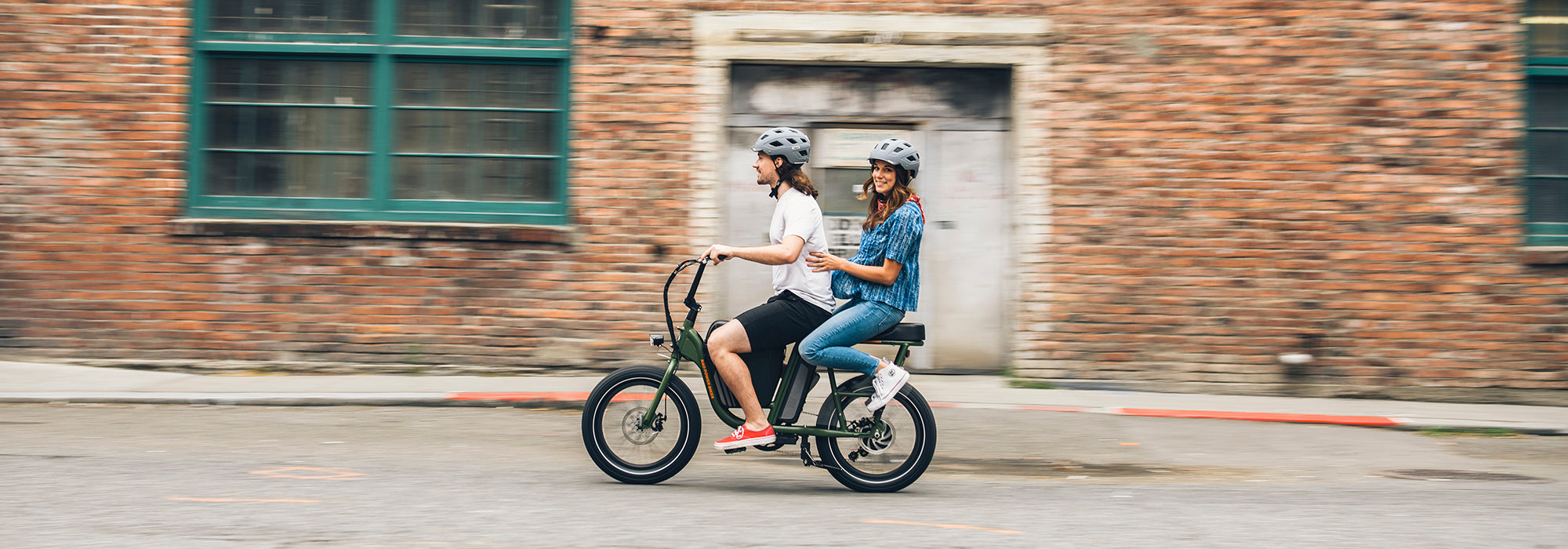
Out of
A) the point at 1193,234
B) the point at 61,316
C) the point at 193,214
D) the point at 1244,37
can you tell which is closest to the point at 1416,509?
the point at 1193,234

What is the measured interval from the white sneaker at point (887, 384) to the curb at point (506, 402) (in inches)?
119

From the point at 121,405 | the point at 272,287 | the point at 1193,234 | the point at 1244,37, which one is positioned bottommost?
the point at 121,405

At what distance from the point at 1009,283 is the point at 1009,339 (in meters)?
0.44

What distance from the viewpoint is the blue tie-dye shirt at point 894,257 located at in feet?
19.0

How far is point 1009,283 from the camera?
9.82 metres

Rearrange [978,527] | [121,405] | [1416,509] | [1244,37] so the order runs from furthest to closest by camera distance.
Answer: [1244,37] < [121,405] < [1416,509] < [978,527]

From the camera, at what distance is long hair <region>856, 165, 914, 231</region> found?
585 cm

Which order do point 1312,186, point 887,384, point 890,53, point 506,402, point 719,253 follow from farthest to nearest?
point 890,53 → point 1312,186 → point 506,402 → point 887,384 → point 719,253

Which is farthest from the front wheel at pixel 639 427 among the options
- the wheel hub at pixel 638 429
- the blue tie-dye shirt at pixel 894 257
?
the blue tie-dye shirt at pixel 894 257

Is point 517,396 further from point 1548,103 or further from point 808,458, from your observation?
point 1548,103

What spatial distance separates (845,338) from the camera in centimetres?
578

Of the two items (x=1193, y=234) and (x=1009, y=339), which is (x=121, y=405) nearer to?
(x=1009, y=339)

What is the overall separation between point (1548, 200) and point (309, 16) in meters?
9.55

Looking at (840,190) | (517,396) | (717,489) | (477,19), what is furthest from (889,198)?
(477,19)
